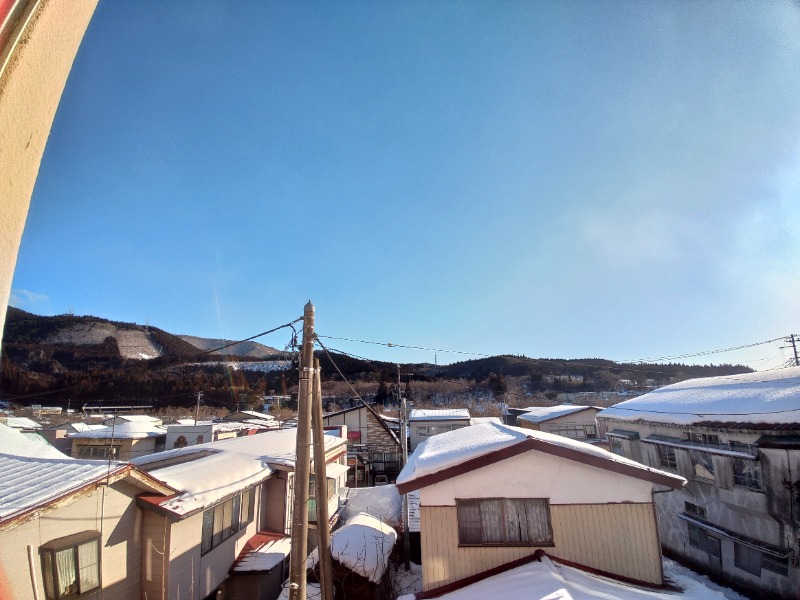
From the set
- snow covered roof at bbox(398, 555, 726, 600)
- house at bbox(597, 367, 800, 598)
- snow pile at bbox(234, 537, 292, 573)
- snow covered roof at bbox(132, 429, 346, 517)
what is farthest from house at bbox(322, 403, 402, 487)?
snow covered roof at bbox(398, 555, 726, 600)

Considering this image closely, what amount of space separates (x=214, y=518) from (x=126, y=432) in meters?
23.0

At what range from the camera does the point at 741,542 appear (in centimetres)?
1076

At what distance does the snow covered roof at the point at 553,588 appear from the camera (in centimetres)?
627

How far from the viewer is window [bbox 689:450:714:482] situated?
12258 mm

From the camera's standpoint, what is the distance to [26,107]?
0.86 metres

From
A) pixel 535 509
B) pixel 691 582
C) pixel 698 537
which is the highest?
pixel 535 509

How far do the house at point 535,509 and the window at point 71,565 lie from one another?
5.86 meters

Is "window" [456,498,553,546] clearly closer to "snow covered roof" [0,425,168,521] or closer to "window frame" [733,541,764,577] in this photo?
"snow covered roof" [0,425,168,521]

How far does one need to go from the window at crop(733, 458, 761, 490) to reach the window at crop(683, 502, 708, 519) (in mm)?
1768

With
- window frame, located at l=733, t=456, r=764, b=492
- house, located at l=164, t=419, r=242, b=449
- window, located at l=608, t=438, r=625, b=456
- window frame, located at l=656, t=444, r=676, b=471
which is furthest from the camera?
house, located at l=164, t=419, r=242, b=449

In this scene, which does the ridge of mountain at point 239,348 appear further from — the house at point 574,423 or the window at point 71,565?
the window at point 71,565

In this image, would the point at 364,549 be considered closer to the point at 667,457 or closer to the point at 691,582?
the point at 691,582

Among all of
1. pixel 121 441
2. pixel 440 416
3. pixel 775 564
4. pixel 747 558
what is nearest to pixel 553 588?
pixel 775 564

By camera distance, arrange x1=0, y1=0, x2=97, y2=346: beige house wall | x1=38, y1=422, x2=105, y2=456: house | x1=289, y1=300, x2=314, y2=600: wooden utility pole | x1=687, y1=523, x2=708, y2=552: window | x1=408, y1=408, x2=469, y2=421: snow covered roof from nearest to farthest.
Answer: x1=0, y1=0, x2=97, y2=346: beige house wall → x1=289, y1=300, x2=314, y2=600: wooden utility pole → x1=687, y1=523, x2=708, y2=552: window → x1=38, y1=422, x2=105, y2=456: house → x1=408, y1=408, x2=469, y2=421: snow covered roof
